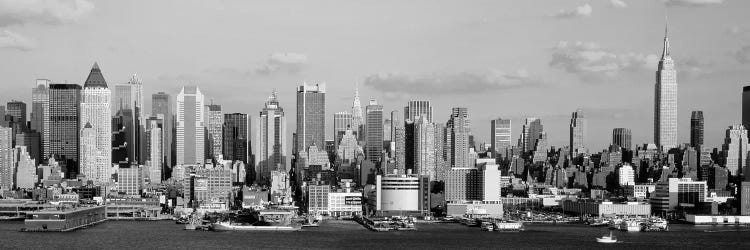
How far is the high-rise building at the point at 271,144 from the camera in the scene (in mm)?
147125

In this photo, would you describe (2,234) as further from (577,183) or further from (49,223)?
(577,183)

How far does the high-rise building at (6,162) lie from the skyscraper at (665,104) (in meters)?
76.7

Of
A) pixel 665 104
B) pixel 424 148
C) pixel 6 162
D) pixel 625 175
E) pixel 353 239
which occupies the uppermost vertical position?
pixel 665 104

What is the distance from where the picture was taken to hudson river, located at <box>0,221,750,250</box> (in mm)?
57656

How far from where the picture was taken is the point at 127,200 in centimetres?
9775

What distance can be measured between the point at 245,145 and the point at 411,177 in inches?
2573

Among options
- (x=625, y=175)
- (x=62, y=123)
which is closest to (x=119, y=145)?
(x=62, y=123)

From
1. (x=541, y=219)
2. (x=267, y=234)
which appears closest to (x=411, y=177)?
(x=541, y=219)

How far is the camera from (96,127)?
5748 inches

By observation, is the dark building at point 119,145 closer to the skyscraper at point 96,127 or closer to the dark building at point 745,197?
the skyscraper at point 96,127

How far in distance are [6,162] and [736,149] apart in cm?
8079

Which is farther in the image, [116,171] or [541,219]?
[116,171]

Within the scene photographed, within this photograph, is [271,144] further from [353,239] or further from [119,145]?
[353,239]

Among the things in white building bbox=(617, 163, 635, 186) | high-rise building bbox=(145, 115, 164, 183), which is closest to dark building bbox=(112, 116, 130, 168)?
high-rise building bbox=(145, 115, 164, 183)
